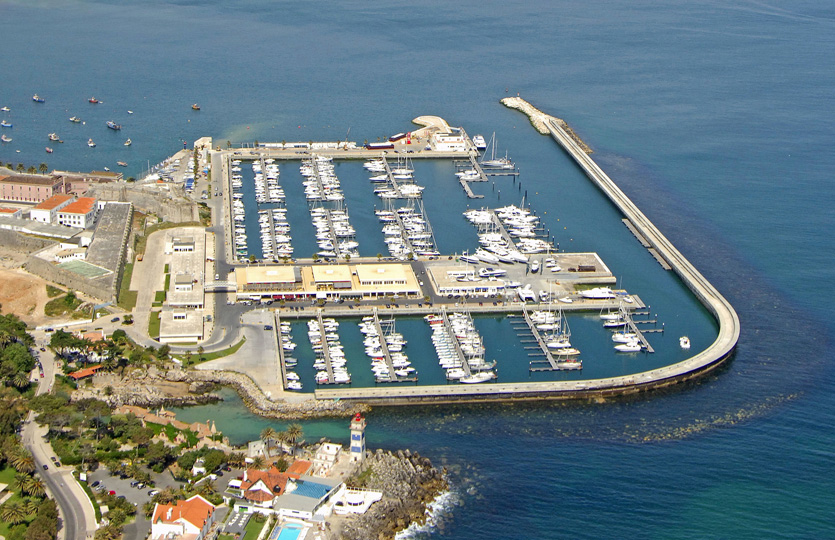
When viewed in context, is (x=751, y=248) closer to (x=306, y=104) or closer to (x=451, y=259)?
(x=451, y=259)

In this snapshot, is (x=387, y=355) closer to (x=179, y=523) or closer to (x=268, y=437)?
(x=268, y=437)

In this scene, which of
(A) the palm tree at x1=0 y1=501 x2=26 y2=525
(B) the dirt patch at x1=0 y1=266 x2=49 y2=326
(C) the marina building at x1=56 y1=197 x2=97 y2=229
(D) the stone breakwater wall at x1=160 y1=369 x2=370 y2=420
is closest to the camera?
(A) the palm tree at x1=0 y1=501 x2=26 y2=525

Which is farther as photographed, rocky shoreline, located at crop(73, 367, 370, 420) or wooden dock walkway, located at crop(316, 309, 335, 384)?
wooden dock walkway, located at crop(316, 309, 335, 384)

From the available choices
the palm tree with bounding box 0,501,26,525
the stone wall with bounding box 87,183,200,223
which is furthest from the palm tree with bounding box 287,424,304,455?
the stone wall with bounding box 87,183,200,223

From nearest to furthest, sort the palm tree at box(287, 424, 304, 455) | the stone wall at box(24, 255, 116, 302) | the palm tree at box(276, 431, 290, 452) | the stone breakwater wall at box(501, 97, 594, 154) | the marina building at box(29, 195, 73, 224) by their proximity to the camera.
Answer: the palm tree at box(287, 424, 304, 455) < the palm tree at box(276, 431, 290, 452) < the stone wall at box(24, 255, 116, 302) < the marina building at box(29, 195, 73, 224) < the stone breakwater wall at box(501, 97, 594, 154)

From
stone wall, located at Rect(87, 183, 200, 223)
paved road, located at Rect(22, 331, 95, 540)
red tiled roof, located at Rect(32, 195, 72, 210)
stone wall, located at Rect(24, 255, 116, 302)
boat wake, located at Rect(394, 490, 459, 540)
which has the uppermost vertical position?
red tiled roof, located at Rect(32, 195, 72, 210)

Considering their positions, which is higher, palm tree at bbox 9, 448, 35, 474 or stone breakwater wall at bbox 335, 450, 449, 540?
palm tree at bbox 9, 448, 35, 474

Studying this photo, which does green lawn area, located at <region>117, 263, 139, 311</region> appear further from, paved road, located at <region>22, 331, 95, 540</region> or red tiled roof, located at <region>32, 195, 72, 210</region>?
paved road, located at <region>22, 331, 95, 540</region>
